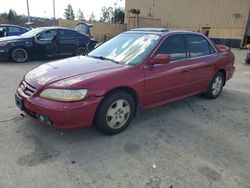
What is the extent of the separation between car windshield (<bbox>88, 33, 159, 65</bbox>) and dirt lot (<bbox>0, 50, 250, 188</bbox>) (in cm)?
108

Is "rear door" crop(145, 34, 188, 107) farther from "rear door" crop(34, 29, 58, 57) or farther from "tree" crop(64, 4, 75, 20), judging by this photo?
"tree" crop(64, 4, 75, 20)

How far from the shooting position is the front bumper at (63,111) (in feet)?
10.0

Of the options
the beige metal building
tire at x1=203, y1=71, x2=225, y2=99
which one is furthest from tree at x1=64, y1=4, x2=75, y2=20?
tire at x1=203, y1=71, x2=225, y2=99

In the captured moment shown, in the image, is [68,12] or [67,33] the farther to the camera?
[68,12]

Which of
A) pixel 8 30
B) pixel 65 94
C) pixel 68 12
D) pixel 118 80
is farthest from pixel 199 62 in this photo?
pixel 68 12

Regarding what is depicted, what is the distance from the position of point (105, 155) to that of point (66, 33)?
8436 mm

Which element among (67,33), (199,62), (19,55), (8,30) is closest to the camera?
(199,62)

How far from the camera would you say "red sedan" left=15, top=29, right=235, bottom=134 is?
10.3ft

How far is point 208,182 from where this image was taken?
267cm

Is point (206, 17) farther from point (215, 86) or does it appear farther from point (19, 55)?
point (215, 86)

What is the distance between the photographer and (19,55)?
9.50 m

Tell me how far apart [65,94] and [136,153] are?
1.18 meters

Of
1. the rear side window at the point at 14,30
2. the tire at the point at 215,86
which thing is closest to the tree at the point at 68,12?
the rear side window at the point at 14,30

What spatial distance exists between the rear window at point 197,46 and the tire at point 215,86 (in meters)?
0.65
